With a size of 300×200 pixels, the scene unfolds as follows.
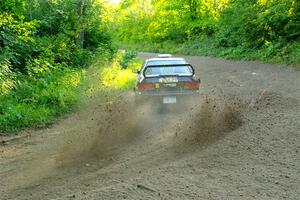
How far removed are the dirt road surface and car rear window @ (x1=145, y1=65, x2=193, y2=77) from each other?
956mm

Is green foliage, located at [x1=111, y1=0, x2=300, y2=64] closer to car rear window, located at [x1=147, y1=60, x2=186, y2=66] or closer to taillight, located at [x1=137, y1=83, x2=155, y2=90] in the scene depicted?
car rear window, located at [x1=147, y1=60, x2=186, y2=66]

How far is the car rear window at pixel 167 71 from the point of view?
40.5 feet

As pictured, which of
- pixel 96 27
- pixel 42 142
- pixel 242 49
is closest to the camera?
pixel 42 142

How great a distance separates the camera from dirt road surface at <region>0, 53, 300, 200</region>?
6367 mm

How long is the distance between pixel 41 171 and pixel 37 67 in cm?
893

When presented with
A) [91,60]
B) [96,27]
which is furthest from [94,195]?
[96,27]

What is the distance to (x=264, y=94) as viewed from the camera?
15219 millimetres

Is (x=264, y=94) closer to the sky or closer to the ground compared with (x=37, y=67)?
closer to the ground

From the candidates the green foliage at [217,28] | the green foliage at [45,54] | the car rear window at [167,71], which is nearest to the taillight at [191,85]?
the car rear window at [167,71]

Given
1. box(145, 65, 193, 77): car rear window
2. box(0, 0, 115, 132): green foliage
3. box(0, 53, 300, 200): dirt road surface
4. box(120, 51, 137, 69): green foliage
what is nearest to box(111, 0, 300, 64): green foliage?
box(120, 51, 137, 69): green foliage

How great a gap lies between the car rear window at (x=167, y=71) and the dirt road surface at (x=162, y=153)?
956 mm

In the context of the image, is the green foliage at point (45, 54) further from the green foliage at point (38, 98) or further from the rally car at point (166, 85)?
the rally car at point (166, 85)

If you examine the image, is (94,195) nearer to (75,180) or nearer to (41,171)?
(75,180)

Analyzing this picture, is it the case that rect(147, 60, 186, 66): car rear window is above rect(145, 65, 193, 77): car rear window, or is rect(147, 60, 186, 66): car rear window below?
above
